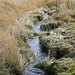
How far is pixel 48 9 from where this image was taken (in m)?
23.9

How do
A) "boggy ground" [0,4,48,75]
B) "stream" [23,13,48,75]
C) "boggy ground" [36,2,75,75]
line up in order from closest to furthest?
"boggy ground" [0,4,48,75]
"boggy ground" [36,2,75,75]
"stream" [23,13,48,75]

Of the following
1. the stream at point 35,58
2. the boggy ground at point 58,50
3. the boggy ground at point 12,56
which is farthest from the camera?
the stream at point 35,58

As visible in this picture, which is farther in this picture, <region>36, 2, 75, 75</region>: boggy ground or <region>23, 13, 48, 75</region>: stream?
<region>23, 13, 48, 75</region>: stream

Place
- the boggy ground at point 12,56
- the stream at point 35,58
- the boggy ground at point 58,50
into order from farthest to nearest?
the stream at point 35,58
the boggy ground at point 58,50
the boggy ground at point 12,56

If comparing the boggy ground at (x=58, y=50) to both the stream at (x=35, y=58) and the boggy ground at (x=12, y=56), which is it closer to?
the stream at (x=35, y=58)

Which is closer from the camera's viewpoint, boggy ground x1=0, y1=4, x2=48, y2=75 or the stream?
boggy ground x1=0, y1=4, x2=48, y2=75

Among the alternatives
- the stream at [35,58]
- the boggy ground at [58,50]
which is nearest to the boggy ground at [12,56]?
the stream at [35,58]

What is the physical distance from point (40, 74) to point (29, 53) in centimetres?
194

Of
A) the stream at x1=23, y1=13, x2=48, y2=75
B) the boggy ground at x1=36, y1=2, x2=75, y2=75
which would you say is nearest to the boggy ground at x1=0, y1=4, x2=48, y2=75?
the stream at x1=23, y1=13, x2=48, y2=75

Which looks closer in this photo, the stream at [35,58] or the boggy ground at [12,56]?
the boggy ground at [12,56]

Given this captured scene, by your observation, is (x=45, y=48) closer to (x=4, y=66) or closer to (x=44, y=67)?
(x=44, y=67)

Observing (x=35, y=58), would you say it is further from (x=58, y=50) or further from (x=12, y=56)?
(x=12, y=56)

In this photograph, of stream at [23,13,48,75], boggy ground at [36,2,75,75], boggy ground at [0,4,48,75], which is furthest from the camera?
stream at [23,13,48,75]

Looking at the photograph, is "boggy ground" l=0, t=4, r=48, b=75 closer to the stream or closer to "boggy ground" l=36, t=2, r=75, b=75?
the stream
